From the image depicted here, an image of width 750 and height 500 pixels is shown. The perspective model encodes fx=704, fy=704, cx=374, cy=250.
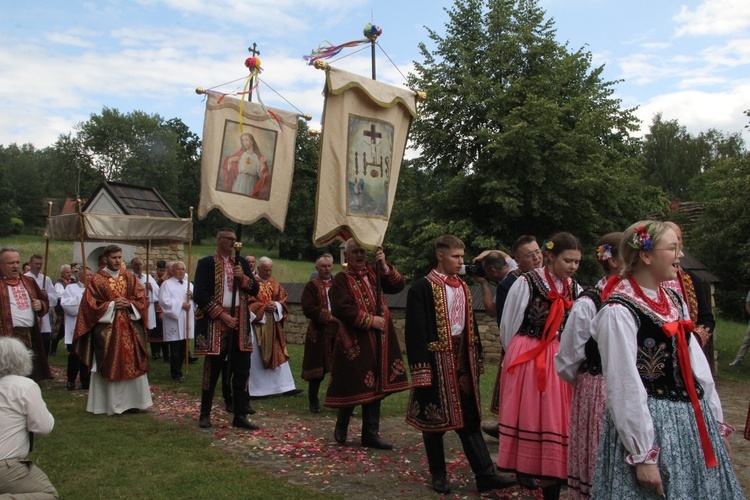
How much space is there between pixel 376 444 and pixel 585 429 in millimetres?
3109

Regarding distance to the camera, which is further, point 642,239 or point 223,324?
point 223,324

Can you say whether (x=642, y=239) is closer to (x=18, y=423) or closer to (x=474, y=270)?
(x=474, y=270)

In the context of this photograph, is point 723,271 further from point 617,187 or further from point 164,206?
point 164,206

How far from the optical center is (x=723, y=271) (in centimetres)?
2661

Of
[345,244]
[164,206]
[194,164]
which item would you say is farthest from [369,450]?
[194,164]

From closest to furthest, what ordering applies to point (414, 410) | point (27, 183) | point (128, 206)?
point (414, 410), point (128, 206), point (27, 183)

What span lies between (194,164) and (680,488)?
68.2 metres

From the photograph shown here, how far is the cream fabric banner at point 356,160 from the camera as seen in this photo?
6289mm

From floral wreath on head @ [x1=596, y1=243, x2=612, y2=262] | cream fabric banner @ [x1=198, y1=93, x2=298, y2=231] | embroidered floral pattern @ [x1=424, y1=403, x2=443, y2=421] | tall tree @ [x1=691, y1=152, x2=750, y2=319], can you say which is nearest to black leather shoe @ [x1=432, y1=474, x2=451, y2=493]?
embroidered floral pattern @ [x1=424, y1=403, x2=443, y2=421]

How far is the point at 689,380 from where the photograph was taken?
2.91 meters

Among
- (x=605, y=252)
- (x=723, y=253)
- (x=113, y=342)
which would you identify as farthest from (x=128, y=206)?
(x=723, y=253)

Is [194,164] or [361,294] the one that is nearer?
[361,294]

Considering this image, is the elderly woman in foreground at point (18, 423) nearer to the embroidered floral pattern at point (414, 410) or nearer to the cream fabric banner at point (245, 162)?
the embroidered floral pattern at point (414, 410)

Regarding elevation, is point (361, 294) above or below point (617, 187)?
below
